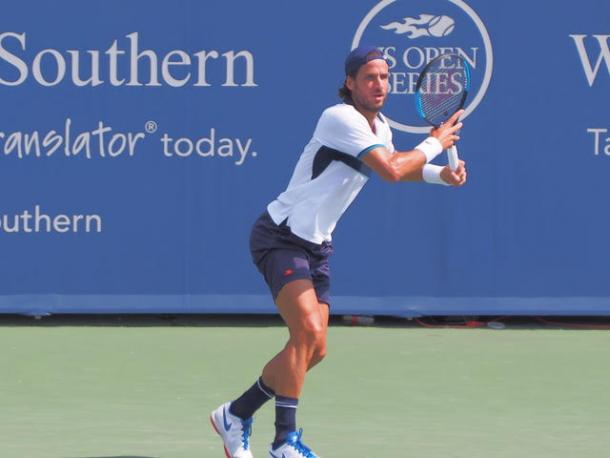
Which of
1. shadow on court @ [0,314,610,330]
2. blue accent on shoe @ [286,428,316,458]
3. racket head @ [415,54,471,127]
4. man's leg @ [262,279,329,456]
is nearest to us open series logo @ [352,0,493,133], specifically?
shadow on court @ [0,314,610,330]

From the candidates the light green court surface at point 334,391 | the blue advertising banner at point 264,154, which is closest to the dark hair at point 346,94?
the light green court surface at point 334,391

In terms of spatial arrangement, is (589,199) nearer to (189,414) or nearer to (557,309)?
(557,309)

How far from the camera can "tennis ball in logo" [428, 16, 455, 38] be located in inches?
360

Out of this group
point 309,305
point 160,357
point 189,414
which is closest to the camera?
point 309,305

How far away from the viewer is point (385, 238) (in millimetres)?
9266

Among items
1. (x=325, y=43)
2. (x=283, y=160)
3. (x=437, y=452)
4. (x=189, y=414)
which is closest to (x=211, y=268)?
(x=283, y=160)

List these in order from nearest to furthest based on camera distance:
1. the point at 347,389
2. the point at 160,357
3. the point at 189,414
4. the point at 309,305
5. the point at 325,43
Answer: the point at 309,305 → the point at 189,414 → the point at 347,389 → the point at 160,357 → the point at 325,43

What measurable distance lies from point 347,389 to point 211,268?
2.20 meters

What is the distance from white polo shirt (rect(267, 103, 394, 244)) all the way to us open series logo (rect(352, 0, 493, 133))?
349cm

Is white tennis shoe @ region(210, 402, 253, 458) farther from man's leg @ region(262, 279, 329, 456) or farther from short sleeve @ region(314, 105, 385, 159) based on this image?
short sleeve @ region(314, 105, 385, 159)

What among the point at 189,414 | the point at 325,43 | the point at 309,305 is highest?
the point at 325,43

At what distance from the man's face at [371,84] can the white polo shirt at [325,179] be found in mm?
60

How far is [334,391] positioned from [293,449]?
5.96 feet

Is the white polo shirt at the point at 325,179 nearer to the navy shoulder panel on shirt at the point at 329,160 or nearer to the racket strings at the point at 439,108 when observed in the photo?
the navy shoulder panel on shirt at the point at 329,160
